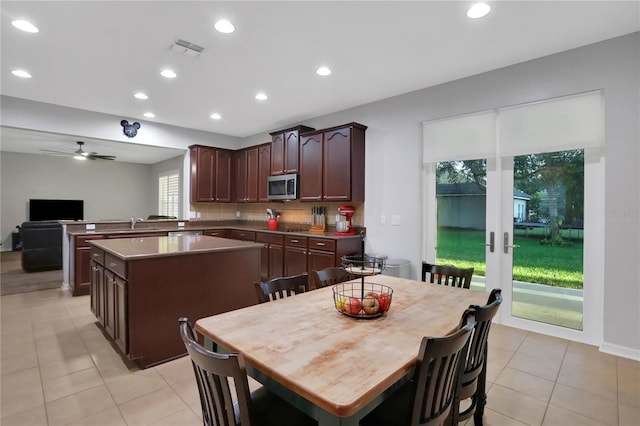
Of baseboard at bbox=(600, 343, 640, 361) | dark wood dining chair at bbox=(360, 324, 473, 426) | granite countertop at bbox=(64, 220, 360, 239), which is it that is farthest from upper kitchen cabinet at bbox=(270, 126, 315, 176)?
dark wood dining chair at bbox=(360, 324, 473, 426)

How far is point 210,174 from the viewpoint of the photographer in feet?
21.0

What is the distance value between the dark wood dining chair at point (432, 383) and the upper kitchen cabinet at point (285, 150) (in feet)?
14.2

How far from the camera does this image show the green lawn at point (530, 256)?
10.3 feet

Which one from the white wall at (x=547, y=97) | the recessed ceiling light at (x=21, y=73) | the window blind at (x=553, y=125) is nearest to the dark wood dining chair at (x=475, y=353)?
the white wall at (x=547, y=97)

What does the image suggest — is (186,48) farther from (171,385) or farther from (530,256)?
(530,256)

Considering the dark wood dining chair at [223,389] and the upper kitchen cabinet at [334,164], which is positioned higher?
the upper kitchen cabinet at [334,164]

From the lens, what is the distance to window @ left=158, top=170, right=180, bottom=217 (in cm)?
842

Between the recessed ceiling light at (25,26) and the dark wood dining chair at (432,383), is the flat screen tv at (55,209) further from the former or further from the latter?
the dark wood dining chair at (432,383)

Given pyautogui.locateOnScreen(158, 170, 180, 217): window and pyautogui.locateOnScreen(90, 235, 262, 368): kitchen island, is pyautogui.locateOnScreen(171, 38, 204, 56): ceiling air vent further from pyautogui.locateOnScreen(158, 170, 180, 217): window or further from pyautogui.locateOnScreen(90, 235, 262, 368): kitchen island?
pyautogui.locateOnScreen(158, 170, 180, 217): window

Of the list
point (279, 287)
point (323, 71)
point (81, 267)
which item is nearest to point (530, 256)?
point (279, 287)

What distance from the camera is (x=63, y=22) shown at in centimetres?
263

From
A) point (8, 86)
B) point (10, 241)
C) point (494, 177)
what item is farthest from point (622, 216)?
point (10, 241)

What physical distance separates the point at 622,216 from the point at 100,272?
4788 mm

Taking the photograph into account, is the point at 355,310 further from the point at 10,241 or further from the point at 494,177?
the point at 10,241
